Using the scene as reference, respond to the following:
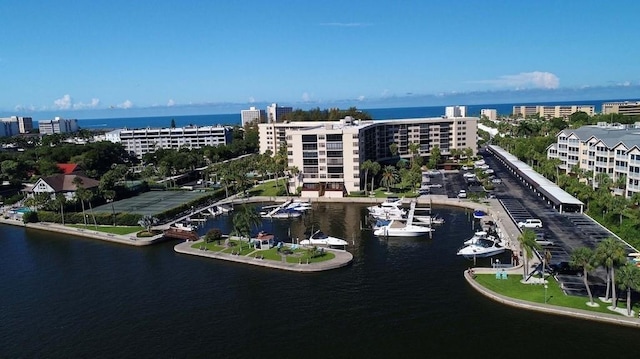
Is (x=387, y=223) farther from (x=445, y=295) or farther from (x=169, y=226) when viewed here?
(x=169, y=226)

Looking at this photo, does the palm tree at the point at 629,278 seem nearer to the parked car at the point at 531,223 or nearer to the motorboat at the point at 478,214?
the parked car at the point at 531,223

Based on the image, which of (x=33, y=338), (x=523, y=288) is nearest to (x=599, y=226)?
(x=523, y=288)

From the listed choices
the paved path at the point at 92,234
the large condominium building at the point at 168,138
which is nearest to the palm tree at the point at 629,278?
the paved path at the point at 92,234

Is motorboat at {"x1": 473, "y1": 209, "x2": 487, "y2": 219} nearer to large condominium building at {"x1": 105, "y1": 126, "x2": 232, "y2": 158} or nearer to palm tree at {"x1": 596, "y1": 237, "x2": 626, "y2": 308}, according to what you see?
palm tree at {"x1": 596, "y1": 237, "x2": 626, "y2": 308}

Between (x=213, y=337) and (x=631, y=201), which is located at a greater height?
(x=631, y=201)

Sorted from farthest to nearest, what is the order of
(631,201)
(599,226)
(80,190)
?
1. (80,190)
2. (631,201)
3. (599,226)

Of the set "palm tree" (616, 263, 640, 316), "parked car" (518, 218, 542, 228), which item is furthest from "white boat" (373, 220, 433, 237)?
"palm tree" (616, 263, 640, 316)
